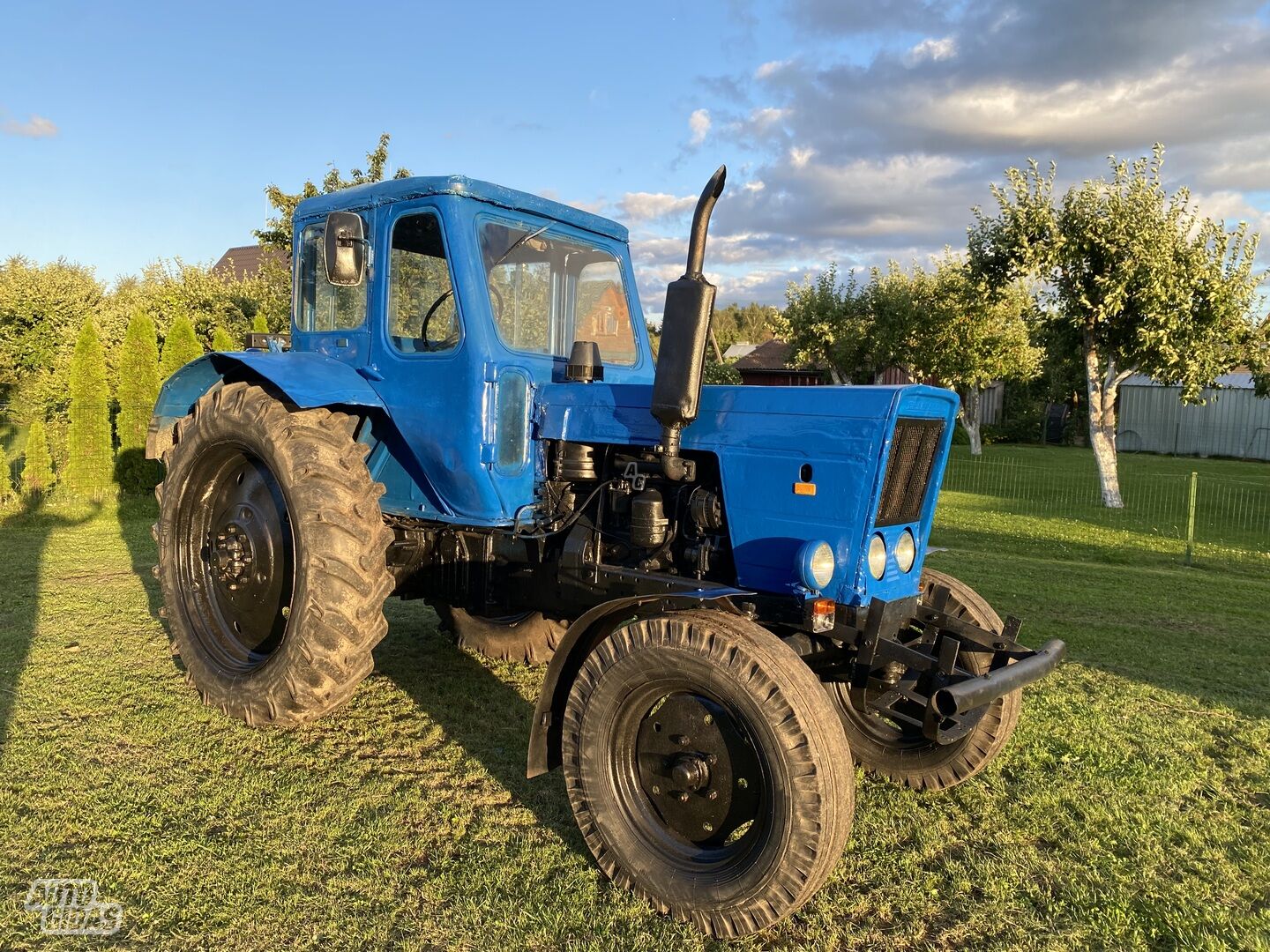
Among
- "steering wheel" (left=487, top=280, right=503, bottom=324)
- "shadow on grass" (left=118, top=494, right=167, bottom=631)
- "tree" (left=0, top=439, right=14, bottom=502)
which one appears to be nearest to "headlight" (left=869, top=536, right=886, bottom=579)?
"steering wheel" (left=487, top=280, right=503, bottom=324)

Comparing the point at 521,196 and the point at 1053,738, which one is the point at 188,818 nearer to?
the point at 521,196

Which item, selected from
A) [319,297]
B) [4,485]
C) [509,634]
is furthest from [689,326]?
[4,485]

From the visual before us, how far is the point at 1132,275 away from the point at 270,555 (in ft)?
46.6

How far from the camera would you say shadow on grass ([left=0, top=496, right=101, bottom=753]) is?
16.6ft

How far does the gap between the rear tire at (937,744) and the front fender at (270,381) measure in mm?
2679

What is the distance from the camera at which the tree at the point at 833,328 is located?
26.2 m

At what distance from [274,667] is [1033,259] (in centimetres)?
1396

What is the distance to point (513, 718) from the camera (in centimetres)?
470

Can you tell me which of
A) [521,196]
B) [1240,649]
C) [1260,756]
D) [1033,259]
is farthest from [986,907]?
[1033,259]

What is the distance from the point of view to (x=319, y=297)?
15.9 feet

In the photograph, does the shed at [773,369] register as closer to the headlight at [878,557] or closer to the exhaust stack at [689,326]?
the headlight at [878,557]

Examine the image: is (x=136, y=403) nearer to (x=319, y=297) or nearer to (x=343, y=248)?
(x=319, y=297)

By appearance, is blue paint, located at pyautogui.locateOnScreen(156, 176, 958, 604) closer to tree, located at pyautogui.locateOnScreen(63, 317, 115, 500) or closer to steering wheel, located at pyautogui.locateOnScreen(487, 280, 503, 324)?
steering wheel, located at pyautogui.locateOnScreen(487, 280, 503, 324)

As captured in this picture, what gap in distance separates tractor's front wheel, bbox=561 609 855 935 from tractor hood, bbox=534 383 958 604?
0.46m
